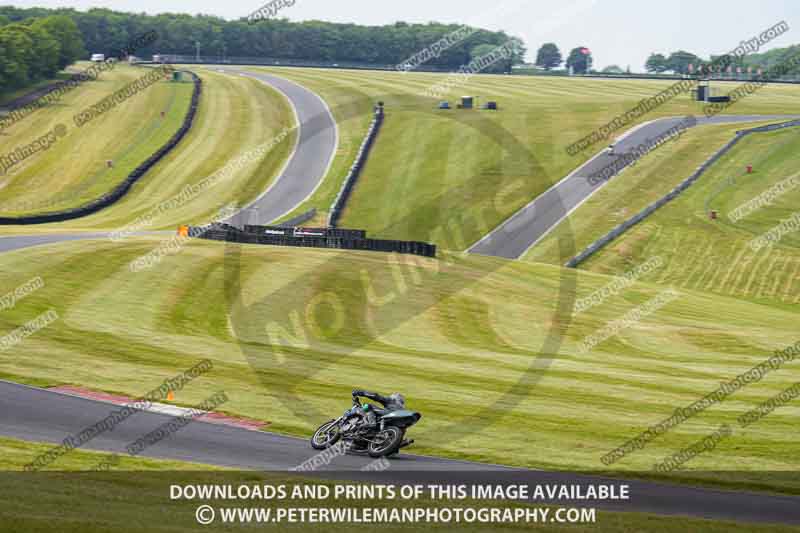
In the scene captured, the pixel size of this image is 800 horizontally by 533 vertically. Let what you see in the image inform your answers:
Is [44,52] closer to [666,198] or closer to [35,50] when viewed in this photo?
[35,50]

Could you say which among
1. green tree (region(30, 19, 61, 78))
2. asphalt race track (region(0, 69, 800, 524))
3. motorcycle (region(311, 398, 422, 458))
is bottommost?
asphalt race track (region(0, 69, 800, 524))

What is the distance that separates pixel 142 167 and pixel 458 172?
28567mm

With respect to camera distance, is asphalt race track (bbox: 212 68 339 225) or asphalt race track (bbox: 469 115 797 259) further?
asphalt race track (bbox: 212 68 339 225)

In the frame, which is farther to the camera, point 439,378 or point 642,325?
point 642,325

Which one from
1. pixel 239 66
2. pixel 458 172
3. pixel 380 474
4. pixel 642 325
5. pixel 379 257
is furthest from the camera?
pixel 239 66

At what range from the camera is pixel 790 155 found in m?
90.2

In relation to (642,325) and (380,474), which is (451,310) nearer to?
(642,325)

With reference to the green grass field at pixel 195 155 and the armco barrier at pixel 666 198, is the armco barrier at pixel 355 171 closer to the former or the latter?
the green grass field at pixel 195 155

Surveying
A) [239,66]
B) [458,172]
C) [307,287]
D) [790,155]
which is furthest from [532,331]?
[239,66]

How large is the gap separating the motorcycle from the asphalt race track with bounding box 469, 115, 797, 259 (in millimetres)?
45920

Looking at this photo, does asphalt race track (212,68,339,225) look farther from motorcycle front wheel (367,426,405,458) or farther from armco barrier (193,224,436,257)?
motorcycle front wheel (367,426,405,458)

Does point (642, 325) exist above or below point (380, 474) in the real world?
below

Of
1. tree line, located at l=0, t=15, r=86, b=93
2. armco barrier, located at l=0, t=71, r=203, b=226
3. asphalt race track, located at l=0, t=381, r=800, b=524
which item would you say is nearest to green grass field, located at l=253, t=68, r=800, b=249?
armco barrier, located at l=0, t=71, r=203, b=226

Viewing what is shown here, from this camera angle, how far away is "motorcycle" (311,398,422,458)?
2266 centimetres
